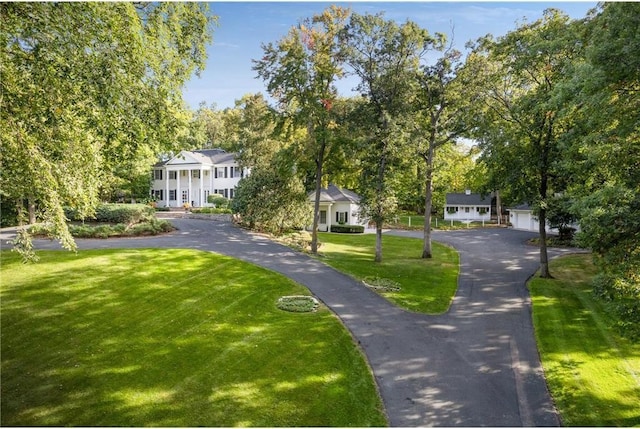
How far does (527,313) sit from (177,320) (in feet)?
41.0

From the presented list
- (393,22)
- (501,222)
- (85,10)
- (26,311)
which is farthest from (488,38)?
(501,222)

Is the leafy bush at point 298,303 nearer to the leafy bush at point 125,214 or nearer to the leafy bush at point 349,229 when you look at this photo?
the leafy bush at point 125,214

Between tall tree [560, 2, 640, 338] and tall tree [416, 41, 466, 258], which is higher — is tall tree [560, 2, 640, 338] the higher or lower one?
the lower one

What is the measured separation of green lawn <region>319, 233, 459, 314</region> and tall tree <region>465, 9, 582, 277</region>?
5589mm

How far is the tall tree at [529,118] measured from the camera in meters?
17.8

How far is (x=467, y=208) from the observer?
52406 millimetres

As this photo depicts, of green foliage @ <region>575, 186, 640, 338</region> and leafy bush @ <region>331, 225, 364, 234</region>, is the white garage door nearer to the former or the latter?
leafy bush @ <region>331, 225, 364, 234</region>

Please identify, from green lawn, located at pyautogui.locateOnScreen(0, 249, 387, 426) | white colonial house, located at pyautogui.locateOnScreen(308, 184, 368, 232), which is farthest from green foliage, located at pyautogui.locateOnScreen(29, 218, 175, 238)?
white colonial house, located at pyautogui.locateOnScreen(308, 184, 368, 232)

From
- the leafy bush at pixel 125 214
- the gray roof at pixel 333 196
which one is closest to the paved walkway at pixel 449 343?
the leafy bush at pixel 125 214

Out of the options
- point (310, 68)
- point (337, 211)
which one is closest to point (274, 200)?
point (310, 68)

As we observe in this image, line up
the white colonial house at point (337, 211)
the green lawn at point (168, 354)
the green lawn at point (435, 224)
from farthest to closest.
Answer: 1. the green lawn at point (435, 224)
2. the white colonial house at point (337, 211)
3. the green lawn at point (168, 354)

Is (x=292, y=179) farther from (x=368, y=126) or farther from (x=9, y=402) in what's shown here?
(x=9, y=402)

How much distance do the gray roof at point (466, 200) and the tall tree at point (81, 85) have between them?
47.6 meters

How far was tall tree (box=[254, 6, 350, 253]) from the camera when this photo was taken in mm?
21156
